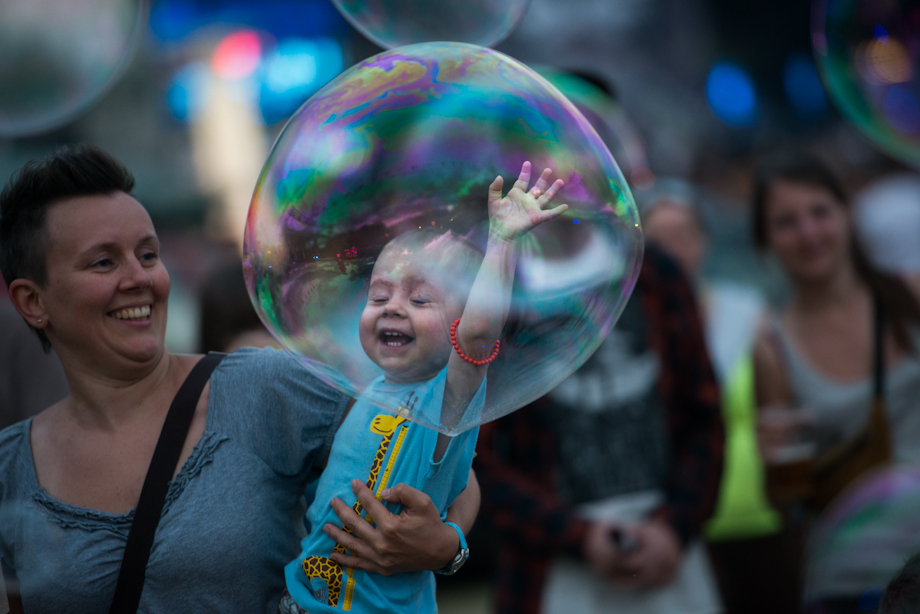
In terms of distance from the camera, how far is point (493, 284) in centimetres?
156

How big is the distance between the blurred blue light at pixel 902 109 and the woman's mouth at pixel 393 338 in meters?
2.75

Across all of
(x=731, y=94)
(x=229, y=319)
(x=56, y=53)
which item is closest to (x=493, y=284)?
(x=229, y=319)

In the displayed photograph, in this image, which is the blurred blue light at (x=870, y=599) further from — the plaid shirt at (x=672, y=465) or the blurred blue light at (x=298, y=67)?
the blurred blue light at (x=298, y=67)

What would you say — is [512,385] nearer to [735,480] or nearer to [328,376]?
[328,376]

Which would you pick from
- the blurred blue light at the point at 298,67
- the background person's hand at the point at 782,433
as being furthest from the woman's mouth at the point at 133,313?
the blurred blue light at the point at 298,67

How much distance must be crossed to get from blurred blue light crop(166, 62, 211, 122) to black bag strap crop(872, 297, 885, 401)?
10.8 metres

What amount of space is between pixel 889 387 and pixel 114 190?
2569mm

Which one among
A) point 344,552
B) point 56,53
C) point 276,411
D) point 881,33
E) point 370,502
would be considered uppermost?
point 56,53

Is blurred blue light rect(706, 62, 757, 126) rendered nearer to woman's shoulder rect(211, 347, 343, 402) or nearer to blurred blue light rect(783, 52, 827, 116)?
blurred blue light rect(783, 52, 827, 116)

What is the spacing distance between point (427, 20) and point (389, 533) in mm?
2027

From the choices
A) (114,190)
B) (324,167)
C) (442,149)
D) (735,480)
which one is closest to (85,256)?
(114,190)

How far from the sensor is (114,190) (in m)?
1.88

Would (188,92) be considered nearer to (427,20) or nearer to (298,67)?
(298,67)

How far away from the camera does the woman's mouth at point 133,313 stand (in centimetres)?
184
